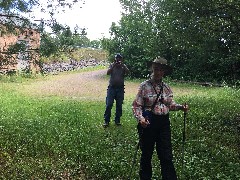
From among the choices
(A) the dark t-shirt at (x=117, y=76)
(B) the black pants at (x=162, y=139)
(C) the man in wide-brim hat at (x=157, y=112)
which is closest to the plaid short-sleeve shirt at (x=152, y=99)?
(C) the man in wide-brim hat at (x=157, y=112)

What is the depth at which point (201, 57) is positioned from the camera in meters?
13.6

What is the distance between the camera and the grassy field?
7.11 m

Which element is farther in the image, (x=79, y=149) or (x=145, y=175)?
(x=79, y=149)

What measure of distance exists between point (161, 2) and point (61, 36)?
13.5 ft

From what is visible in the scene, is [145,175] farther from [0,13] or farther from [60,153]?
[0,13]

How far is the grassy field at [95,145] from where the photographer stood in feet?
23.3

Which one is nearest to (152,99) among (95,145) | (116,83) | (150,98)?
(150,98)

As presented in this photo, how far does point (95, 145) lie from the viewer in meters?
8.92

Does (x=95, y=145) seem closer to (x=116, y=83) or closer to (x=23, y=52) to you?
(x=116, y=83)

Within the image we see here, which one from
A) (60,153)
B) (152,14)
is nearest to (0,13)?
(60,153)

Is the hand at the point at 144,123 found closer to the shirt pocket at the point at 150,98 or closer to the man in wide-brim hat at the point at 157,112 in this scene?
the man in wide-brim hat at the point at 157,112

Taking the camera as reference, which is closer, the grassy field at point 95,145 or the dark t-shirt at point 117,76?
the grassy field at point 95,145

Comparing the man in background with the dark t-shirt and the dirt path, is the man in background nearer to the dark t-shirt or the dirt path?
the dark t-shirt

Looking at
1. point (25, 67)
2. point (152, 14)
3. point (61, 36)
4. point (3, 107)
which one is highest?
point (152, 14)
